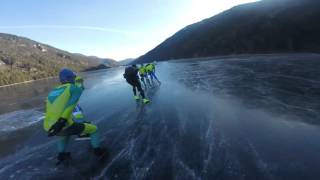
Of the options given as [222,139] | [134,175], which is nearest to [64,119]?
[134,175]

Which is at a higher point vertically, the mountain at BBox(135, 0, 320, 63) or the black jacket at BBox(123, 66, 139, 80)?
the black jacket at BBox(123, 66, 139, 80)

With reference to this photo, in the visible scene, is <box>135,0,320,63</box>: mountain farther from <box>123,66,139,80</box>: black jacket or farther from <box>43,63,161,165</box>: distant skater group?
<box>43,63,161,165</box>: distant skater group

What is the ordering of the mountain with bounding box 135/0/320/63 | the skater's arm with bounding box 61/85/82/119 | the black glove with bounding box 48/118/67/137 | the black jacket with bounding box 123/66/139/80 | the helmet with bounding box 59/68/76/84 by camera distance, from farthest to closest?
the mountain with bounding box 135/0/320/63 → the black jacket with bounding box 123/66/139/80 → the helmet with bounding box 59/68/76/84 → the skater's arm with bounding box 61/85/82/119 → the black glove with bounding box 48/118/67/137

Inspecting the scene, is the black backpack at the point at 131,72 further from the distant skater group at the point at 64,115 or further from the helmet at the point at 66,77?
the helmet at the point at 66,77

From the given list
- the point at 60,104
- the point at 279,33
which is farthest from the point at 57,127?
the point at 279,33

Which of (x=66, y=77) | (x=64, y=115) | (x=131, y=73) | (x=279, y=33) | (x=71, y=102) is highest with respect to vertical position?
(x=66, y=77)

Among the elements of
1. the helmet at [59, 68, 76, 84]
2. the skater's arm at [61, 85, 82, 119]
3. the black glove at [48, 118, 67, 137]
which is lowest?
the black glove at [48, 118, 67, 137]

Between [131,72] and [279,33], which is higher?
[131,72]

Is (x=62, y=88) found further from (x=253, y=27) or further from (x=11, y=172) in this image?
(x=253, y=27)

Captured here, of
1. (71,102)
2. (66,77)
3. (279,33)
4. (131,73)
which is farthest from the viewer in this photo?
(279,33)

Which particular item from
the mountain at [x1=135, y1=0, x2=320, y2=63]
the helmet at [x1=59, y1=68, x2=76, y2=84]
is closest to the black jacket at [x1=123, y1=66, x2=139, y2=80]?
the helmet at [x1=59, y1=68, x2=76, y2=84]

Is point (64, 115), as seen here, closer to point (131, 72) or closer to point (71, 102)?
point (71, 102)

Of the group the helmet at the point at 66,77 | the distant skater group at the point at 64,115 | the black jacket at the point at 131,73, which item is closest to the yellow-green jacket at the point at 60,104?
the distant skater group at the point at 64,115

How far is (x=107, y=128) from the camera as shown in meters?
11.3
